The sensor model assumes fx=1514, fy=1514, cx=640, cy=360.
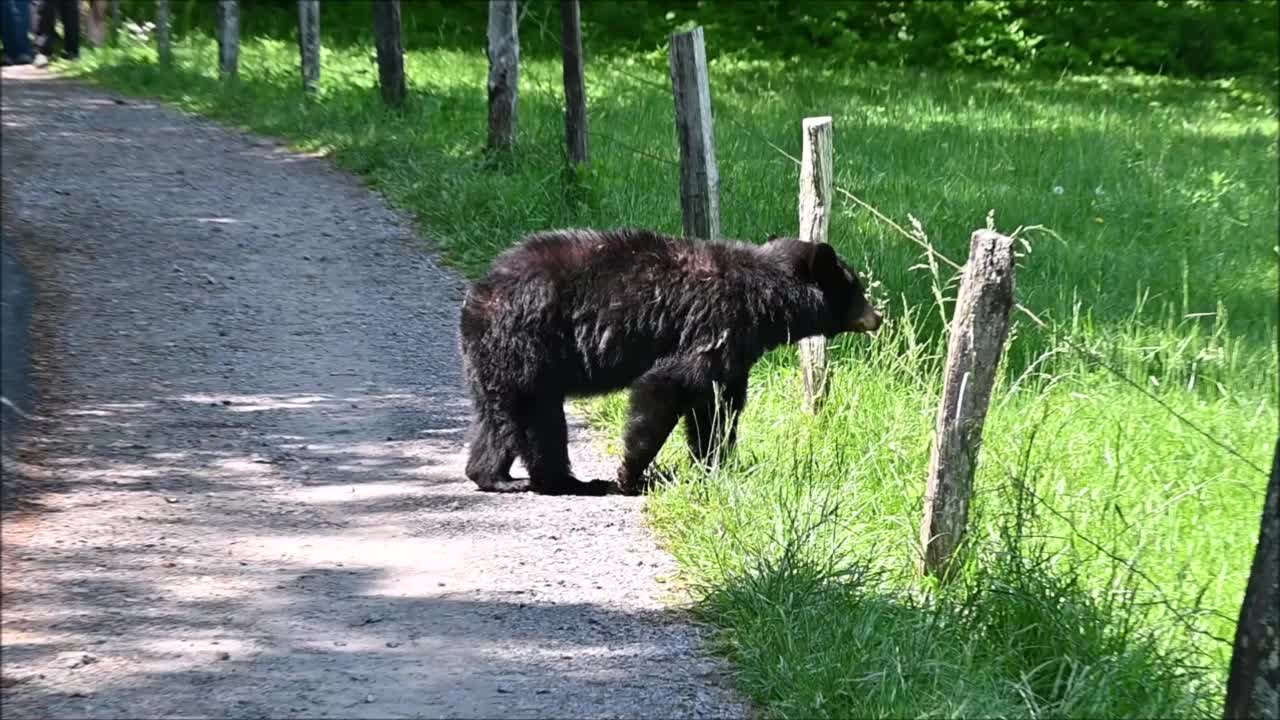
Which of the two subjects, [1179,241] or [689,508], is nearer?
[689,508]

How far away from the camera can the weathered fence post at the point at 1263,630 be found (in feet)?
12.3

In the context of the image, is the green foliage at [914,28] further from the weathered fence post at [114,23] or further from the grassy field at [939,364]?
the grassy field at [939,364]

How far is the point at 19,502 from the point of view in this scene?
6137 millimetres

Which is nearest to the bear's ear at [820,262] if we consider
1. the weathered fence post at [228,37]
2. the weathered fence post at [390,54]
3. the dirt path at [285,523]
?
the dirt path at [285,523]

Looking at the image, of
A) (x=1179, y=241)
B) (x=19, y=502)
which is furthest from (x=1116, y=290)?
(x=19, y=502)

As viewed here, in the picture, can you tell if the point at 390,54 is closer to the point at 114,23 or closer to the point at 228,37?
the point at 228,37

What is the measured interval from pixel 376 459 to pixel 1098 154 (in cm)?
1019

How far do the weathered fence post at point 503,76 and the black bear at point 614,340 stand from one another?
5761 millimetres

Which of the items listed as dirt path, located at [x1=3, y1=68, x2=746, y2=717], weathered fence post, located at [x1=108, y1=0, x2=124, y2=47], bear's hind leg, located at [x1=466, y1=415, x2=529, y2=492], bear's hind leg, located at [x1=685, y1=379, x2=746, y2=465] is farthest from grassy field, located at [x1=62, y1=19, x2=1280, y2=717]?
weathered fence post, located at [x1=108, y1=0, x2=124, y2=47]

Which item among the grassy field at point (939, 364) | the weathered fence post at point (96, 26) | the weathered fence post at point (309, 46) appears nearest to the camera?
the grassy field at point (939, 364)

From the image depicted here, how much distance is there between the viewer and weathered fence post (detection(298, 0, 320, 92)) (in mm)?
15711

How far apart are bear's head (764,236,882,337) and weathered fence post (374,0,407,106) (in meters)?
8.30

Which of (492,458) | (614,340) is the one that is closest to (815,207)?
(614,340)

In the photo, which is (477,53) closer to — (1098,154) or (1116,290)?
(1098,154)
